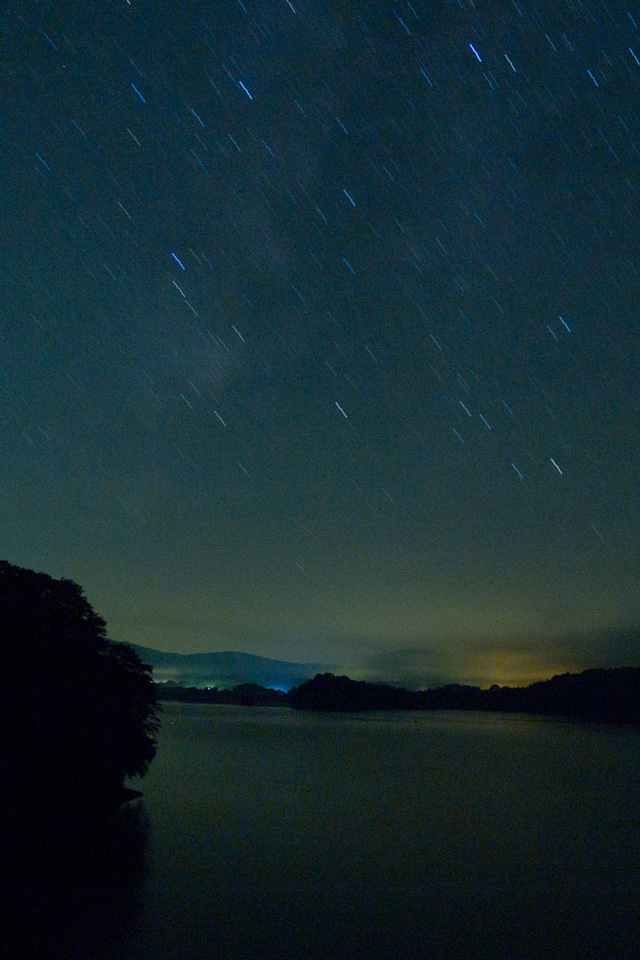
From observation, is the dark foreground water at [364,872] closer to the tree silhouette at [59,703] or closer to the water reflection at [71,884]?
the water reflection at [71,884]

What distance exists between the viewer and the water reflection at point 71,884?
1474 cm

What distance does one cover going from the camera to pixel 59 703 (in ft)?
84.1

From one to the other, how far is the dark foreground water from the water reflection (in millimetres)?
106

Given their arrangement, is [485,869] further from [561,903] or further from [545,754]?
[545,754]

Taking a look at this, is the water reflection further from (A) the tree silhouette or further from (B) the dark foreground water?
(A) the tree silhouette

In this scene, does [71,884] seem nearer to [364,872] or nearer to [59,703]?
[59,703]

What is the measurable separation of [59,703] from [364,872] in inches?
532

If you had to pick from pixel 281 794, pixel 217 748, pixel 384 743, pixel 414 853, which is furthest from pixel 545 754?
pixel 414 853

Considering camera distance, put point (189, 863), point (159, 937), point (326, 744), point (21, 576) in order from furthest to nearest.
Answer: point (326, 744), point (21, 576), point (189, 863), point (159, 937)

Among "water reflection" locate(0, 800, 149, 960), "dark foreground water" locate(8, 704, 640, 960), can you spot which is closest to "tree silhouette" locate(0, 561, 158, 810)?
"water reflection" locate(0, 800, 149, 960)

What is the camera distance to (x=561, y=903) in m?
20.8

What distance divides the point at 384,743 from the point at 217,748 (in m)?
24.1

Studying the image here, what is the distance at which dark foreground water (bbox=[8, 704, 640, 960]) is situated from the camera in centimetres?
1653

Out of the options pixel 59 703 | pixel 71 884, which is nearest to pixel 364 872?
pixel 71 884
